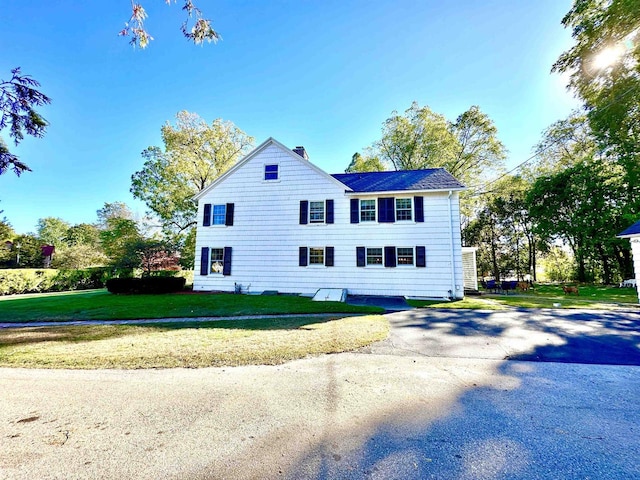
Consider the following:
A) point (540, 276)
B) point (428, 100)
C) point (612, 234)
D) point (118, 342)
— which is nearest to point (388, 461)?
point (118, 342)

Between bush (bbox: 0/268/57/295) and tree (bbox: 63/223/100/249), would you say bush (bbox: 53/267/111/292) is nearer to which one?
bush (bbox: 0/268/57/295)

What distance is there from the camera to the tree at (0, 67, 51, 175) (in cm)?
712

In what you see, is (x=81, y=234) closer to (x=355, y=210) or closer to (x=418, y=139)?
(x=355, y=210)

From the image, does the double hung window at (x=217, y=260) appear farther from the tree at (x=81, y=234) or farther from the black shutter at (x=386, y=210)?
the tree at (x=81, y=234)

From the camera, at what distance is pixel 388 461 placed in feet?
7.32

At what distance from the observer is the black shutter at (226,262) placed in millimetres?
15438

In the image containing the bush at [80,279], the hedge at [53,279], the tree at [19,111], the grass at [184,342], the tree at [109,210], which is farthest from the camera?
the tree at [109,210]

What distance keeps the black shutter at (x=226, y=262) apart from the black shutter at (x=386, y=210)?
8842 mm

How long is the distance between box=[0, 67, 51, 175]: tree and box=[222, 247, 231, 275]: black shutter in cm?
883

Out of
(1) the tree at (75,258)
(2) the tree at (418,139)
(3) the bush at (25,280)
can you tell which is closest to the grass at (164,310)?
(3) the bush at (25,280)

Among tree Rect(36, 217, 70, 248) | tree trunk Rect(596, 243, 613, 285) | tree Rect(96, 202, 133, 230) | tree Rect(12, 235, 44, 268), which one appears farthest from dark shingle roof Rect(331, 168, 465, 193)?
tree Rect(36, 217, 70, 248)

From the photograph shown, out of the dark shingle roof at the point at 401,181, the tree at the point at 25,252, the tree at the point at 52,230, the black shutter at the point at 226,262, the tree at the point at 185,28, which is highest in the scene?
the tree at the point at 52,230

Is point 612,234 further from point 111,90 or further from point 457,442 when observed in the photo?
point 111,90

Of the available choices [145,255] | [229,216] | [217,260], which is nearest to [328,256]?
[229,216]
